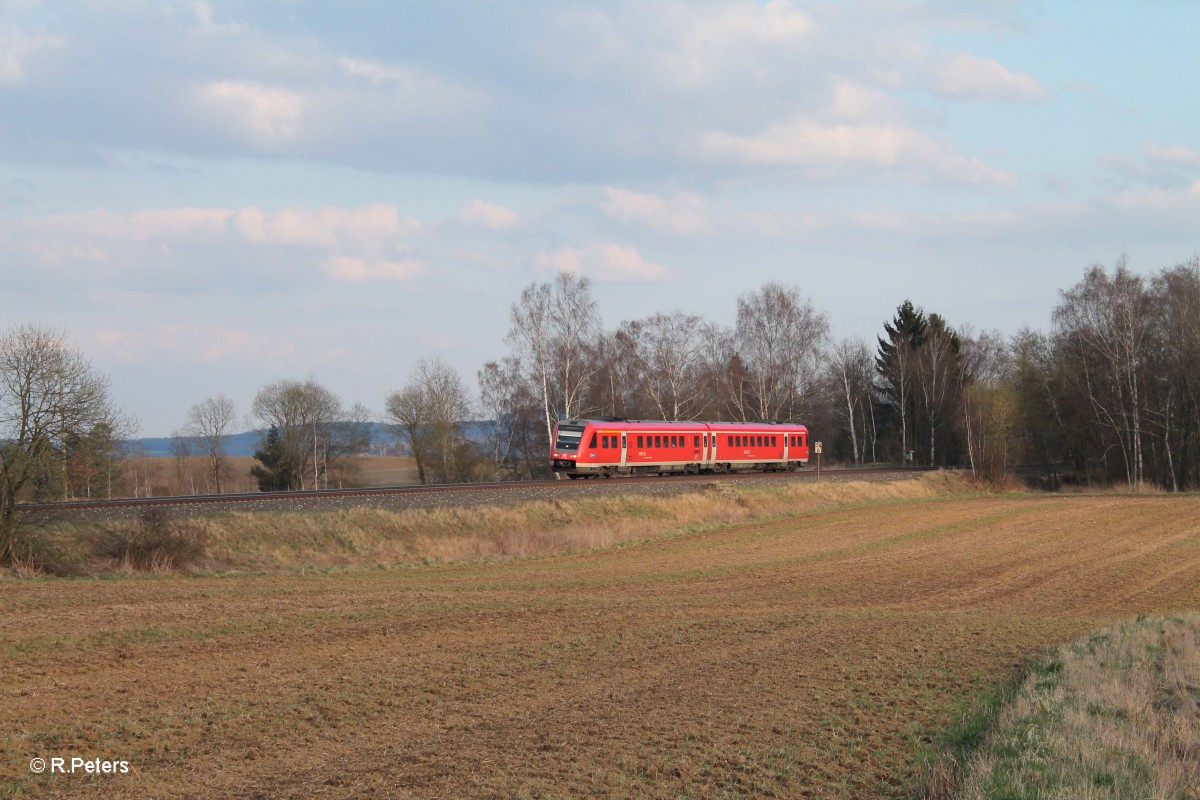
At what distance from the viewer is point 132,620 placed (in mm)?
13555

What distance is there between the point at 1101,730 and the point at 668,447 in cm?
3562

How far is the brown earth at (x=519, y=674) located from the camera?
7426mm

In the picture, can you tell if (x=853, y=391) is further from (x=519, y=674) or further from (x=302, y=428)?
(x=519, y=674)

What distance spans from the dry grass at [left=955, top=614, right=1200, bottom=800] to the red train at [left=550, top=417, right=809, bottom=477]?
93.2 feet

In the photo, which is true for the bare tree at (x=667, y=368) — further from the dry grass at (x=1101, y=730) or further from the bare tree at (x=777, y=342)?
the dry grass at (x=1101, y=730)

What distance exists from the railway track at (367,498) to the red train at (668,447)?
10.5ft

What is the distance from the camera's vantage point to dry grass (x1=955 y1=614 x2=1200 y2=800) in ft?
21.0

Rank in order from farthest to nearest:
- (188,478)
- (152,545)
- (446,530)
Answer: (188,478) → (446,530) → (152,545)

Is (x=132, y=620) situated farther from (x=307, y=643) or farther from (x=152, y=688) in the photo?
(x=152, y=688)

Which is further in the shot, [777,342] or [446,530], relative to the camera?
[777,342]

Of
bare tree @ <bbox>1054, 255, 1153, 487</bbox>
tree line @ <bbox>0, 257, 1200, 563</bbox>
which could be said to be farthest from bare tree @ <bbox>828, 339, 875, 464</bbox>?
bare tree @ <bbox>1054, 255, 1153, 487</bbox>

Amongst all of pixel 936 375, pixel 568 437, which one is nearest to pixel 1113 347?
pixel 936 375

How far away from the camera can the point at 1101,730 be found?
7.90m

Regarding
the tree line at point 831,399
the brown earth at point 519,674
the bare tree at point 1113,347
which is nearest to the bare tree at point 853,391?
the tree line at point 831,399
